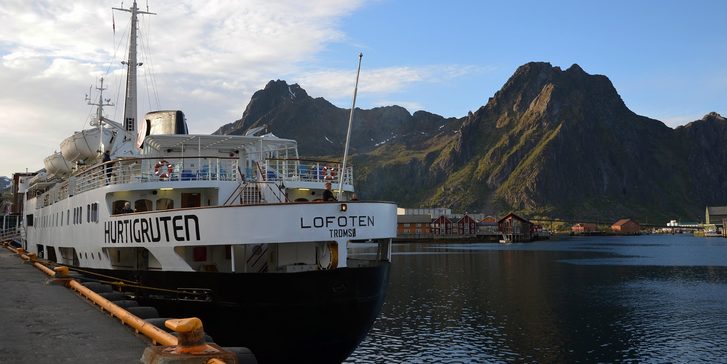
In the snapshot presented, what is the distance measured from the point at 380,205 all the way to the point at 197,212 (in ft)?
19.7

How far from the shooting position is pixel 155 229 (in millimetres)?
20484

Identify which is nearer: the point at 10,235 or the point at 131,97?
the point at 131,97

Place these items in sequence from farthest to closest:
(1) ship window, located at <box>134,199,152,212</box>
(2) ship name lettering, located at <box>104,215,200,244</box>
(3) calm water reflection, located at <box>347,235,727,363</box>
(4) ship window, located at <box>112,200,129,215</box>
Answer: (3) calm water reflection, located at <box>347,235,727,363</box> < (4) ship window, located at <box>112,200,129,215</box> < (1) ship window, located at <box>134,199,152,212</box> < (2) ship name lettering, located at <box>104,215,200,244</box>

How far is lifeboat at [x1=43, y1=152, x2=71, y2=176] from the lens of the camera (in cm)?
4172

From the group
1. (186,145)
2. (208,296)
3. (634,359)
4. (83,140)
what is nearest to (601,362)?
(634,359)

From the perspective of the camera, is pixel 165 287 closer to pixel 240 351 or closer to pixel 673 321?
pixel 240 351

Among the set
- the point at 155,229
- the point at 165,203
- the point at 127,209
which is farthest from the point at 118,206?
the point at 155,229

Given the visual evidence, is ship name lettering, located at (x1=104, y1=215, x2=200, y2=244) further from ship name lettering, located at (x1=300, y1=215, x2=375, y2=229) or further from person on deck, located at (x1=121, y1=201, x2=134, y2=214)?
ship name lettering, located at (x1=300, y1=215, x2=375, y2=229)

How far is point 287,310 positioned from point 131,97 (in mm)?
22356

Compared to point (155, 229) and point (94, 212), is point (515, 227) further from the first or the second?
point (155, 229)

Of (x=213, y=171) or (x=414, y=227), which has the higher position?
(x=213, y=171)

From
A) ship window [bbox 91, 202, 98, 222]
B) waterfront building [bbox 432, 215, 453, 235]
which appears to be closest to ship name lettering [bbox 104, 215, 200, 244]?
ship window [bbox 91, 202, 98, 222]

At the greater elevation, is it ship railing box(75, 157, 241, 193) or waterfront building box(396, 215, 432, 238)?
ship railing box(75, 157, 241, 193)

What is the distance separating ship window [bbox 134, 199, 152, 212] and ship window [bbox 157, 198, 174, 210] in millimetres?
405
